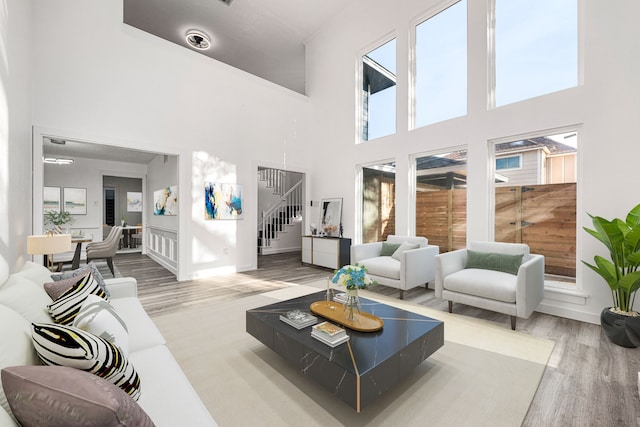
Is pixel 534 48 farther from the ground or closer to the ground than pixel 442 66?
closer to the ground

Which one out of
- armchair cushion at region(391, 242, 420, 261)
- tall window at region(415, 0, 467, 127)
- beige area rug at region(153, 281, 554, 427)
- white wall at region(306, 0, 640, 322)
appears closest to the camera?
beige area rug at region(153, 281, 554, 427)

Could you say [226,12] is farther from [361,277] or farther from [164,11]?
[361,277]

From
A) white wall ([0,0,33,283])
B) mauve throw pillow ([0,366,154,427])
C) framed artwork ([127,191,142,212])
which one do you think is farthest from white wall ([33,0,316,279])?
framed artwork ([127,191,142,212])

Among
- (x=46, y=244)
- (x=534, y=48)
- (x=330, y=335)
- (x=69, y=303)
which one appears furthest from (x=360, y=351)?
(x=534, y=48)

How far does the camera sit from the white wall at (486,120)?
3.08 metres

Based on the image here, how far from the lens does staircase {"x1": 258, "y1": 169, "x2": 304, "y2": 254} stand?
869cm

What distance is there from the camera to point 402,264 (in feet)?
12.7

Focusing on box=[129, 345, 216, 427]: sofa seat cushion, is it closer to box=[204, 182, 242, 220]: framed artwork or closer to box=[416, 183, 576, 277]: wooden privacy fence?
box=[204, 182, 242, 220]: framed artwork

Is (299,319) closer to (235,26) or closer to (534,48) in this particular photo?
(534,48)

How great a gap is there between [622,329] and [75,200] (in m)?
11.1

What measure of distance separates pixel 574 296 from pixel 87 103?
7.13 m

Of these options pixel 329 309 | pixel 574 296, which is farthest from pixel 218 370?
pixel 574 296

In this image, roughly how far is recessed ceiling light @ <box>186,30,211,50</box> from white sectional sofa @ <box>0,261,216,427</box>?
6.60 m

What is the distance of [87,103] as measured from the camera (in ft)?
13.8
